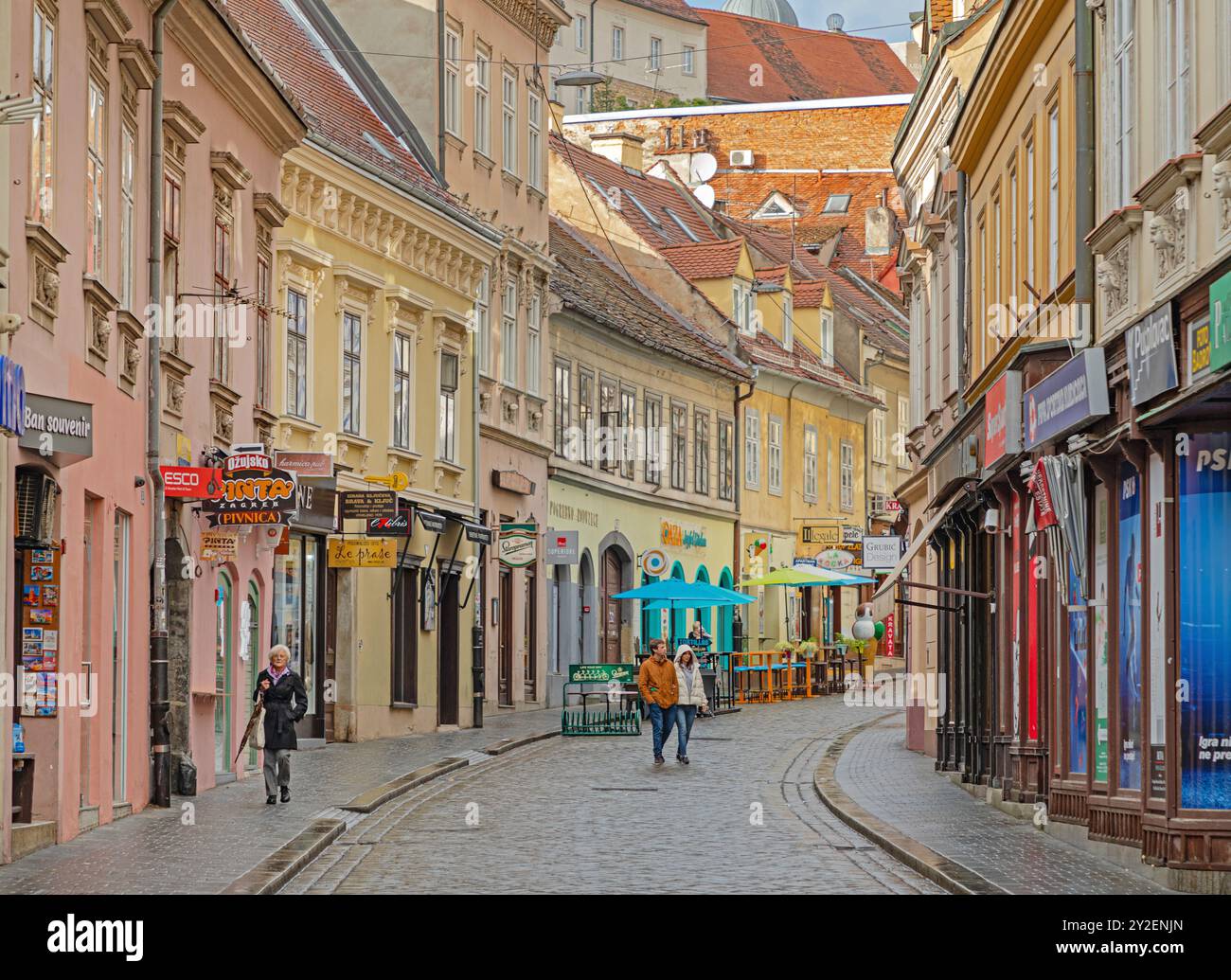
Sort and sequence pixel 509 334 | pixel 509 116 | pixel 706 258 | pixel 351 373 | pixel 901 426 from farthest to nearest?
pixel 901 426 → pixel 706 258 → pixel 509 116 → pixel 509 334 → pixel 351 373

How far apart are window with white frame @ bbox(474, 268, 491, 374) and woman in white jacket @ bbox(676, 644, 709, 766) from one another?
9.20m

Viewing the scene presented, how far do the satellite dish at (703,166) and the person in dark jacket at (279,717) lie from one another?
176 feet

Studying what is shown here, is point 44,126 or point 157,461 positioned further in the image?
point 157,461

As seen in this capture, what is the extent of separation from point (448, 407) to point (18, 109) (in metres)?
22.4

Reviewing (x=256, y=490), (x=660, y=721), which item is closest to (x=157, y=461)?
(x=256, y=490)

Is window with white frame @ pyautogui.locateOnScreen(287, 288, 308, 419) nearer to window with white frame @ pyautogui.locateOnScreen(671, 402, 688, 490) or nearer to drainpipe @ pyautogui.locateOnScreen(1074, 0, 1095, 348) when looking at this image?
drainpipe @ pyautogui.locateOnScreen(1074, 0, 1095, 348)

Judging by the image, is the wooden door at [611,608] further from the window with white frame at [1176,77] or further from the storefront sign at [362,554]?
the window with white frame at [1176,77]

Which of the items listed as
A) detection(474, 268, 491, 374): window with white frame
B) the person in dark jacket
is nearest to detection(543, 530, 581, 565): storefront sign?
detection(474, 268, 491, 374): window with white frame

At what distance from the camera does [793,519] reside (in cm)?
5934

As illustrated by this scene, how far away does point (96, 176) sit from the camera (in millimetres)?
18328

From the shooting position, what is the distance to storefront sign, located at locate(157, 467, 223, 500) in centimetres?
2067

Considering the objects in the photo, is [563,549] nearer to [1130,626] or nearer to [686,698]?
[686,698]

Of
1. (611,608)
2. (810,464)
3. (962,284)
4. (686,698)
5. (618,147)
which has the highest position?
(618,147)
